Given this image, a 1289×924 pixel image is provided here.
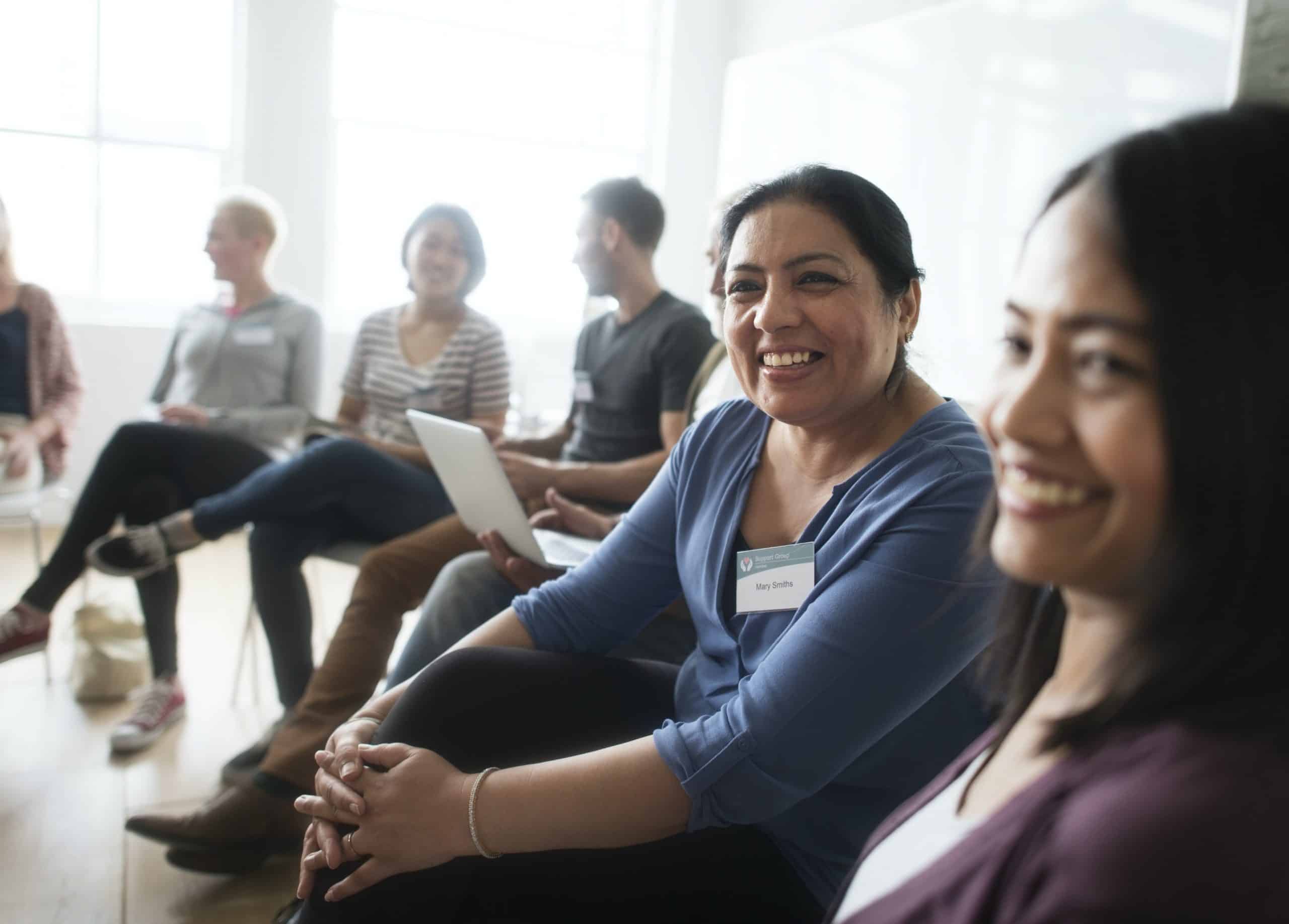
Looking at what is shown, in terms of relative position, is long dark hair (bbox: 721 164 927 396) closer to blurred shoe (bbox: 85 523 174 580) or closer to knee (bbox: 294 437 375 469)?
knee (bbox: 294 437 375 469)

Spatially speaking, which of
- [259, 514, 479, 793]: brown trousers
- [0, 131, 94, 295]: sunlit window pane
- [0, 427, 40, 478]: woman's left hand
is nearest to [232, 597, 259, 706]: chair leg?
[259, 514, 479, 793]: brown trousers

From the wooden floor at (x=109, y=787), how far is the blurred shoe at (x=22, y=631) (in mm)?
183

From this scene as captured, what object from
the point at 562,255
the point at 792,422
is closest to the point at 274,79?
the point at 562,255

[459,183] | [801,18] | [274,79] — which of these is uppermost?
[801,18]

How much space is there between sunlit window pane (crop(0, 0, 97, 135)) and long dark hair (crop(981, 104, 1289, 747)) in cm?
518

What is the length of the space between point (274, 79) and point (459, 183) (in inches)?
40.9

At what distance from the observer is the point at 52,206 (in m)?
4.67

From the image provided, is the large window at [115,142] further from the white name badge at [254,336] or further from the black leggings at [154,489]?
the black leggings at [154,489]

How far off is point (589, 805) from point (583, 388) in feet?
5.58

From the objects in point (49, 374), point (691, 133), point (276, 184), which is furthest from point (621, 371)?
point (691, 133)

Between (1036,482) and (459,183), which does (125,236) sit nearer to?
(459,183)

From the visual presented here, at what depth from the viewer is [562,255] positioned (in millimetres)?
5750

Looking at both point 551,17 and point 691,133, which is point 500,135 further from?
point 691,133

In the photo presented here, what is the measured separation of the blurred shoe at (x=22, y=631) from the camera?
244 centimetres
